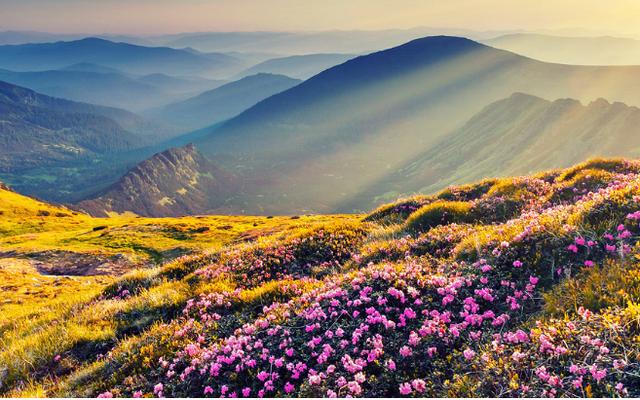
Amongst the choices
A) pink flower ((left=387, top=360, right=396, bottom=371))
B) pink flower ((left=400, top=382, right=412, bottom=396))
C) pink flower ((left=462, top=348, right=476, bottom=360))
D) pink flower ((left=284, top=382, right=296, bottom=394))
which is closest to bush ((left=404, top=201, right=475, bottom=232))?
pink flower ((left=462, top=348, right=476, bottom=360))

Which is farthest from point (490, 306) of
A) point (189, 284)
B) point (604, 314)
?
point (189, 284)

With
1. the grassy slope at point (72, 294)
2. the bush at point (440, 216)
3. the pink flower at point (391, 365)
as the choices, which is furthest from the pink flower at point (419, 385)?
the bush at point (440, 216)

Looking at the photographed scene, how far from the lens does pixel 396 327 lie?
7332 millimetres

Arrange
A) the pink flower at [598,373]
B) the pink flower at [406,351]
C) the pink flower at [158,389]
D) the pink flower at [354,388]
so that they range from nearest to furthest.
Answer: the pink flower at [598,373] < the pink flower at [354,388] < the pink flower at [406,351] < the pink flower at [158,389]

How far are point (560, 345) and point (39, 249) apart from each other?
6017 cm

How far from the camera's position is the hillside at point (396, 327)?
5520 mm

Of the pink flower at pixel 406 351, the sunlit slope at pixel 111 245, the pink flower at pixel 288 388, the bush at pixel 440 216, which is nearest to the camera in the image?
the pink flower at pixel 288 388

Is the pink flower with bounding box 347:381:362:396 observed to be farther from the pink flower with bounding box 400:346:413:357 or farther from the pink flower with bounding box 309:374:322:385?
the pink flower with bounding box 400:346:413:357

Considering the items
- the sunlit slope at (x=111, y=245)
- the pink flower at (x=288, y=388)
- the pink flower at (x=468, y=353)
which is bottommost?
the sunlit slope at (x=111, y=245)

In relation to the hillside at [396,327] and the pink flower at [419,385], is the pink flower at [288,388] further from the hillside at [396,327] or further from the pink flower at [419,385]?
the pink flower at [419,385]

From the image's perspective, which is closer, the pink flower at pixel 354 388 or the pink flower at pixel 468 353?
the pink flower at pixel 354 388

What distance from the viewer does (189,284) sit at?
1266 centimetres

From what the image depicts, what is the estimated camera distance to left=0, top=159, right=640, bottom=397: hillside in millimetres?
5520

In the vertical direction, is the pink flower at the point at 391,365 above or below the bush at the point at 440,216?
below
